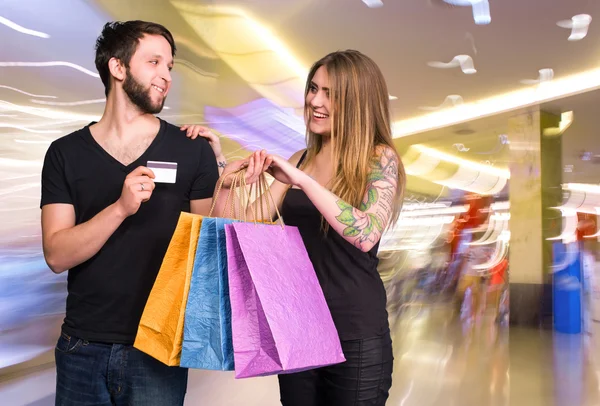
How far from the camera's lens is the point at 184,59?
504 cm

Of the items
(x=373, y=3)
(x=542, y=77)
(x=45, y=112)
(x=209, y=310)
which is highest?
(x=373, y=3)

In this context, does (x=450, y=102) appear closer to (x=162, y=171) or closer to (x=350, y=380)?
(x=350, y=380)

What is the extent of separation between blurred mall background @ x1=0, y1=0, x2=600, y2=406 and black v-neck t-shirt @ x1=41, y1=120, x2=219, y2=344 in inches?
94.0

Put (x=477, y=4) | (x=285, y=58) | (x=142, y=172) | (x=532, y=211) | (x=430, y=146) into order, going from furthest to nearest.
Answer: (x=430, y=146) → (x=532, y=211) → (x=285, y=58) → (x=477, y=4) → (x=142, y=172)

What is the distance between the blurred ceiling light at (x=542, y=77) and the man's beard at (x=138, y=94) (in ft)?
16.7

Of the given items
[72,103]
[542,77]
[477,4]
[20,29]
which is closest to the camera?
[20,29]

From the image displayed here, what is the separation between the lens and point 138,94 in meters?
1.60

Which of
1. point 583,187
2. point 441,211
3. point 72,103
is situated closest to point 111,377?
point 72,103

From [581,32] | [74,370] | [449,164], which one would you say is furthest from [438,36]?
[74,370]

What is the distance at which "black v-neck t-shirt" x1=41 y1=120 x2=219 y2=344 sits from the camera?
4.72 feet

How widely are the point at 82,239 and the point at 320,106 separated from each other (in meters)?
0.68

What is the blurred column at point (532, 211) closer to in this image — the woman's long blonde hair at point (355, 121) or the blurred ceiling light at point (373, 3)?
the blurred ceiling light at point (373, 3)

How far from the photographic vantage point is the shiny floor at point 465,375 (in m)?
3.74

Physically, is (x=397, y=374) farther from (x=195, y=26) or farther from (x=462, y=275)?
(x=195, y=26)
